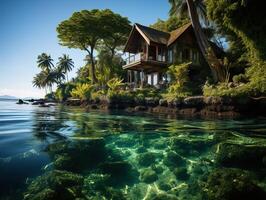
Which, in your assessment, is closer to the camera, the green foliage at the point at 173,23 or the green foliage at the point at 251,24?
the green foliage at the point at 251,24

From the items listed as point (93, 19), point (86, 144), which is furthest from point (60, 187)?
point (93, 19)

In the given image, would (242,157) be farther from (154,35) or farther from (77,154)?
(154,35)

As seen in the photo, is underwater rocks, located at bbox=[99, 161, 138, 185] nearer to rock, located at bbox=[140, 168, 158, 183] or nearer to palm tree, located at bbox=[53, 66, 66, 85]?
rock, located at bbox=[140, 168, 158, 183]

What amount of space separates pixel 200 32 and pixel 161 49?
18.8ft

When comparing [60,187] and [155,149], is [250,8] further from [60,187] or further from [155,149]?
[60,187]

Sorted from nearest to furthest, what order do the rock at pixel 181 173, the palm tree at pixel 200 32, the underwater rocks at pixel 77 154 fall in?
the rock at pixel 181 173
the underwater rocks at pixel 77 154
the palm tree at pixel 200 32

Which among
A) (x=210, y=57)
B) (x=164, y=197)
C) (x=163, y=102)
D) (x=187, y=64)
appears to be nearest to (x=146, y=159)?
(x=164, y=197)

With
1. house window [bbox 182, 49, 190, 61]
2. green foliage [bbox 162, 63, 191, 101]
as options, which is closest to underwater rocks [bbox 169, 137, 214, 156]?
green foliage [bbox 162, 63, 191, 101]

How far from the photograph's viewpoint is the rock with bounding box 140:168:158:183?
615 cm

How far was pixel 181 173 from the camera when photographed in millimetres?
6371

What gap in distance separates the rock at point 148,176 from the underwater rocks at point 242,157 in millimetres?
2104

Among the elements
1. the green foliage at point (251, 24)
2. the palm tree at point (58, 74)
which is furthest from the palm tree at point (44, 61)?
the green foliage at point (251, 24)

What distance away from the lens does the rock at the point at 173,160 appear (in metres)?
7.05

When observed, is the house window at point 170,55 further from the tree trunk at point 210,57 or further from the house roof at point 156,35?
the tree trunk at point 210,57
